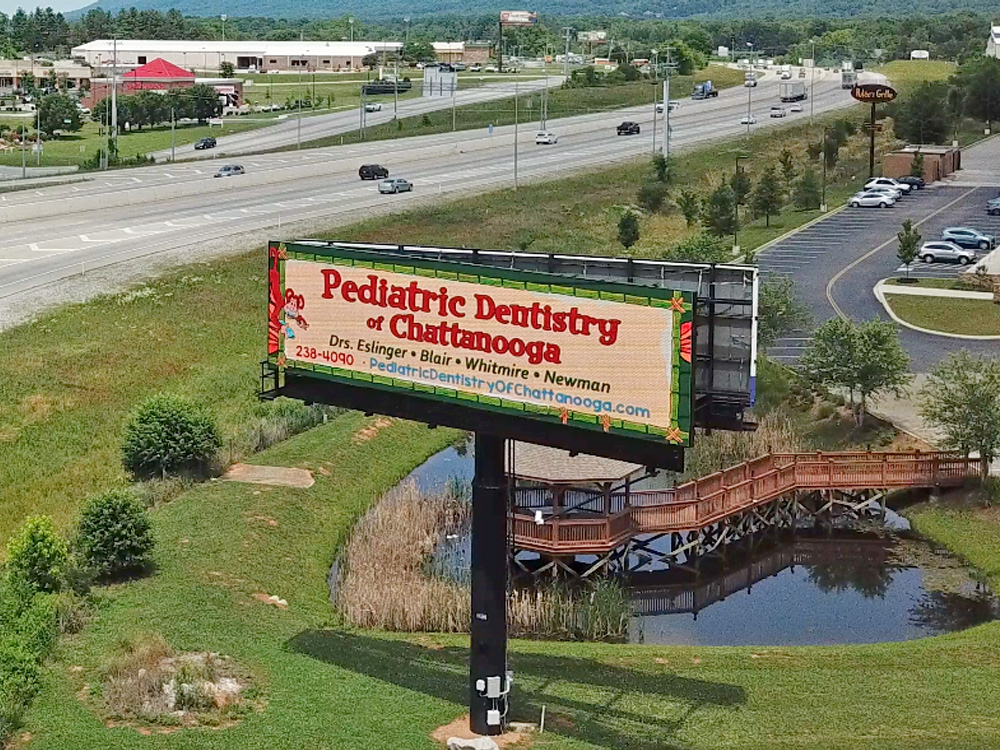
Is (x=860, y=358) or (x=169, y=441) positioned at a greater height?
(x=860, y=358)

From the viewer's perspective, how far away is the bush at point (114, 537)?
3584 cm

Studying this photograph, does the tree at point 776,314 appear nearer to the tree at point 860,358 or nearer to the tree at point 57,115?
the tree at point 860,358

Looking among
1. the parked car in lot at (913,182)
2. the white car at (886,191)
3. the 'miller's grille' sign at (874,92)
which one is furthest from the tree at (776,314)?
the 'miller's grille' sign at (874,92)

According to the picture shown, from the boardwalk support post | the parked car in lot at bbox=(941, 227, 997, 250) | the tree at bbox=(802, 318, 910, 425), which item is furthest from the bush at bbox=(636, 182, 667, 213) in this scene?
the boardwalk support post

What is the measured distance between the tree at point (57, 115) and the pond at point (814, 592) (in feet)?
394

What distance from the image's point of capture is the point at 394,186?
101500mm

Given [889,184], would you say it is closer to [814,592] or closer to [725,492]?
[725,492]

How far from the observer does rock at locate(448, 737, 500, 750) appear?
2688 centimetres

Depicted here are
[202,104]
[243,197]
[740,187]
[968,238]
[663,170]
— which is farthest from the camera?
[202,104]

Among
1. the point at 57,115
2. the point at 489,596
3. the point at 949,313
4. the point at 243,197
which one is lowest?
the point at 949,313

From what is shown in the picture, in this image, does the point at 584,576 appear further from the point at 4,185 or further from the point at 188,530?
the point at 4,185

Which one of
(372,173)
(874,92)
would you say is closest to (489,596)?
(372,173)

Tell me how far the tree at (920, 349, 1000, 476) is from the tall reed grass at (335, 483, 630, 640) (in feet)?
39.0

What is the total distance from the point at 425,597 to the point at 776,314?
2457cm
